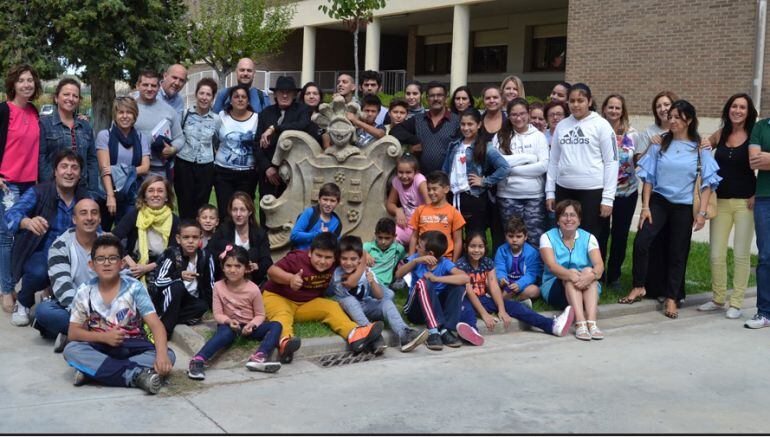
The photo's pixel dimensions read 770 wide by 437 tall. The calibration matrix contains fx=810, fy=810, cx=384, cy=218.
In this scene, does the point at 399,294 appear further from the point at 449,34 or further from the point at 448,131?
the point at 449,34

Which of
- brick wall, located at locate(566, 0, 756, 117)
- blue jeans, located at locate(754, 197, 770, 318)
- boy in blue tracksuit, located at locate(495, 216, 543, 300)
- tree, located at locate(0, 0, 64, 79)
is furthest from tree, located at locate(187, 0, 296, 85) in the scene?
blue jeans, located at locate(754, 197, 770, 318)

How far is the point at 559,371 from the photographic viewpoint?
5.67m

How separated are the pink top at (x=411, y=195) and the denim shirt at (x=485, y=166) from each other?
29 centimetres

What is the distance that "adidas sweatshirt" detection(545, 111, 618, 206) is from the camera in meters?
7.41

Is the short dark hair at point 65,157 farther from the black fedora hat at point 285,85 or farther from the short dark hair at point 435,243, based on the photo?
the short dark hair at point 435,243

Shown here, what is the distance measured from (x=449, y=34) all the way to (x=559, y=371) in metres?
25.7

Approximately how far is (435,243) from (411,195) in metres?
1.29

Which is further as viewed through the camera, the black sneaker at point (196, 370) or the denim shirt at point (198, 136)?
the denim shirt at point (198, 136)

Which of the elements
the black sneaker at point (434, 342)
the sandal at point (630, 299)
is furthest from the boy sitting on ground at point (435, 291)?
the sandal at point (630, 299)

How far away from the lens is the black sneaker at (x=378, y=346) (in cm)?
600

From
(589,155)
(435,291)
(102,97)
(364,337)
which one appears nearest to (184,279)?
(364,337)

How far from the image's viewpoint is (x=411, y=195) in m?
7.89

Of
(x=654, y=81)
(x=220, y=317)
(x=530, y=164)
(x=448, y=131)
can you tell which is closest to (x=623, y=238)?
(x=530, y=164)

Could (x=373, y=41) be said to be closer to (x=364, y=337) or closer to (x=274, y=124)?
(x=274, y=124)
